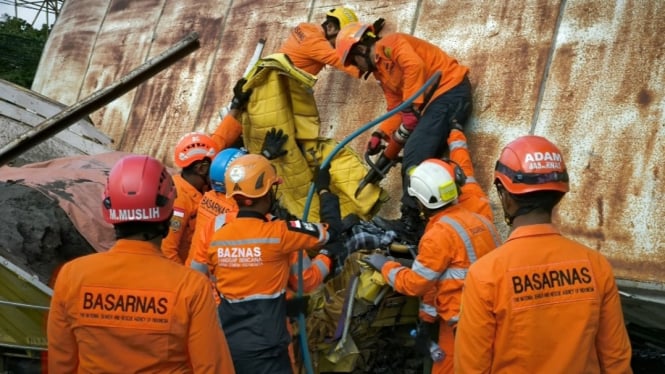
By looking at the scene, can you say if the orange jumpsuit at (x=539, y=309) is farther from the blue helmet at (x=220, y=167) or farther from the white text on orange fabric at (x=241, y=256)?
the blue helmet at (x=220, y=167)

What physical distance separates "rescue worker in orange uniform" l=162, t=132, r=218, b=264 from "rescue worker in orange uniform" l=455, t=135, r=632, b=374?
256 centimetres

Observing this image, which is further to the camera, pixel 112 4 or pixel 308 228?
pixel 112 4

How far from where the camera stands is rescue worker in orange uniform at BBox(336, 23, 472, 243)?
17.0 feet

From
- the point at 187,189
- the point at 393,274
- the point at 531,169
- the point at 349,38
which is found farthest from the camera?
the point at 349,38

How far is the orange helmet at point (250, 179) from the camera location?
136 inches

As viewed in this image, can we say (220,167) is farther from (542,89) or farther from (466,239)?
(542,89)

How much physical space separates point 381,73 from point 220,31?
140 inches

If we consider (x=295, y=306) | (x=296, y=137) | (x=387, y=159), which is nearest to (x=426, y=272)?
(x=295, y=306)

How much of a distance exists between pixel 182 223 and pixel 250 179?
51.4 inches

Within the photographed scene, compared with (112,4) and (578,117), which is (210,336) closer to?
(578,117)

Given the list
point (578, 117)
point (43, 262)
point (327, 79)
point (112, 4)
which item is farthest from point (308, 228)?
point (112, 4)

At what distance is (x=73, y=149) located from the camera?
7445mm

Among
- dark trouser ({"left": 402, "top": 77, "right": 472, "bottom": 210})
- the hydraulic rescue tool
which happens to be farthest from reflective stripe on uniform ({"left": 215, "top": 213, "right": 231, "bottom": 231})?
the hydraulic rescue tool

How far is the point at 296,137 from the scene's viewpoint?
579cm
